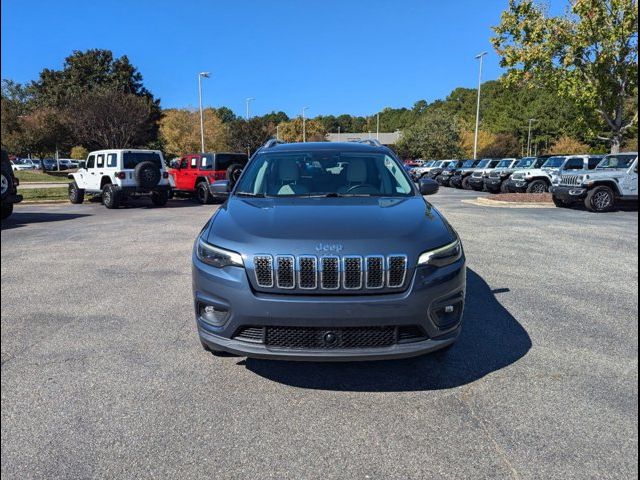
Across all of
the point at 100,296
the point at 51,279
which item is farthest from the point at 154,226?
the point at 100,296

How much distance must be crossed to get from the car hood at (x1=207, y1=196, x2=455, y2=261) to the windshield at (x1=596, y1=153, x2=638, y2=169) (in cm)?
1317

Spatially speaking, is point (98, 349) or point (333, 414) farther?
point (98, 349)

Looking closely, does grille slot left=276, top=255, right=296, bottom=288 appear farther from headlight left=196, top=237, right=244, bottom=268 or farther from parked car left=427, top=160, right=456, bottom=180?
parked car left=427, top=160, right=456, bottom=180

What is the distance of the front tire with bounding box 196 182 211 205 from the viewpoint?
18.0 m

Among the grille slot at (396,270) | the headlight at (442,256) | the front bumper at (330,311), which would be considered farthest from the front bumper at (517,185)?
the grille slot at (396,270)

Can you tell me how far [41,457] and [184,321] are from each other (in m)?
2.12

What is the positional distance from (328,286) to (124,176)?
1451cm

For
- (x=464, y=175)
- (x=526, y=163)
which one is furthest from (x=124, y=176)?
(x=464, y=175)

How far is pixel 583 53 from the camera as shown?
60.7 ft

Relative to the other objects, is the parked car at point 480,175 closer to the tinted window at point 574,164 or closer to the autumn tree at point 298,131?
the tinted window at point 574,164

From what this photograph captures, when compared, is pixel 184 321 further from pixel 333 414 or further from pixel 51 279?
pixel 51 279

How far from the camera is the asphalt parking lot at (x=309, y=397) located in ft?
7.64

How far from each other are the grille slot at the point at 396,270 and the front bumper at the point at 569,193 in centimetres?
1347

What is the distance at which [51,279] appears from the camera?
577 cm
